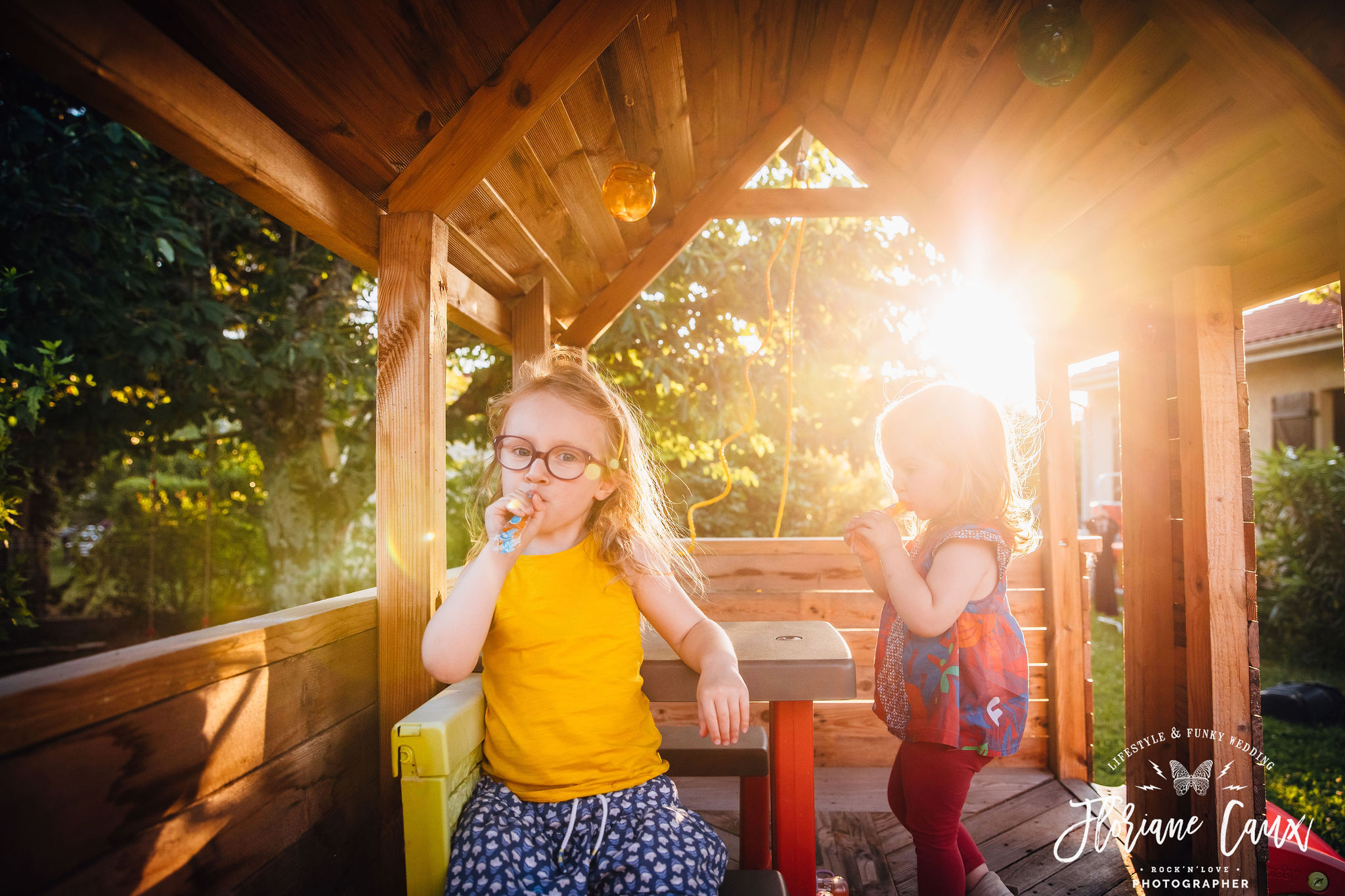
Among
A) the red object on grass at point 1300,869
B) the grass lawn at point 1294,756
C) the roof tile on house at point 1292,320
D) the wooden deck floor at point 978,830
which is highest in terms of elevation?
the roof tile on house at point 1292,320

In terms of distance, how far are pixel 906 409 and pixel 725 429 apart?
3324 millimetres

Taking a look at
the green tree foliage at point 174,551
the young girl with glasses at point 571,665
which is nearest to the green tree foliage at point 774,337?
the young girl with glasses at point 571,665

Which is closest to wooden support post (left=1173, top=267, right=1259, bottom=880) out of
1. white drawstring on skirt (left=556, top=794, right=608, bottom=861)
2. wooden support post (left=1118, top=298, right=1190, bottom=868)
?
wooden support post (left=1118, top=298, right=1190, bottom=868)

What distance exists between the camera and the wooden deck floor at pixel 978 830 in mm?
2197

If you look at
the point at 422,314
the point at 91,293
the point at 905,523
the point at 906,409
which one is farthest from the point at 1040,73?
the point at 91,293

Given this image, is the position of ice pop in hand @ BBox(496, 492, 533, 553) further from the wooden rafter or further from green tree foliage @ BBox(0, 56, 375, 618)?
green tree foliage @ BBox(0, 56, 375, 618)

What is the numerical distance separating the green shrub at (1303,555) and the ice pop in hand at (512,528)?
6.31 meters

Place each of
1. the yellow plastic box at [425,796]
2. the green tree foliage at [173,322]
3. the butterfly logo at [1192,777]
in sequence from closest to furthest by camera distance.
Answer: the yellow plastic box at [425,796]
the butterfly logo at [1192,777]
the green tree foliage at [173,322]

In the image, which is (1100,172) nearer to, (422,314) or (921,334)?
(422,314)

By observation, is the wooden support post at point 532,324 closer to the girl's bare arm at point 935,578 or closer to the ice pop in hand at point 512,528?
the ice pop in hand at point 512,528

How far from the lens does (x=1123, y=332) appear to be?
2.34 metres

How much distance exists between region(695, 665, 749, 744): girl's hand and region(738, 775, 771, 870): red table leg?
1.73 ft

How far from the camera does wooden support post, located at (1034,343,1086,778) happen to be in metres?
2.91

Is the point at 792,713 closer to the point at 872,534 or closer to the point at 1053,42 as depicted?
the point at 872,534
